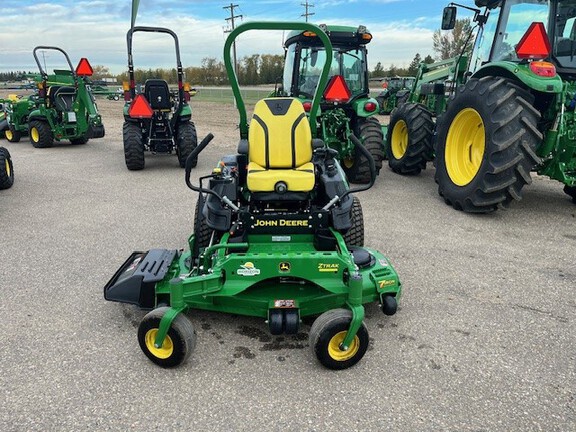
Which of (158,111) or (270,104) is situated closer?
(270,104)

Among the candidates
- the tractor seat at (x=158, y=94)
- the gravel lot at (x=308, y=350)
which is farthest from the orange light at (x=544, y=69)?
the tractor seat at (x=158, y=94)

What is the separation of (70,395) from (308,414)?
3.93 feet

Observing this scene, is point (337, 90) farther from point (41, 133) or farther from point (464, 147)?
point (41, 133)

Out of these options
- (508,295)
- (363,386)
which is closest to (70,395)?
(363,386)

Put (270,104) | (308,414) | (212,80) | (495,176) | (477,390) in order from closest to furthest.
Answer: (308,414) < (477,390) < (270,104) < (495,176) < (212,80)

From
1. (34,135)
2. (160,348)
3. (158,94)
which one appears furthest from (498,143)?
(34,135)

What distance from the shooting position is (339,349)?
103 inches

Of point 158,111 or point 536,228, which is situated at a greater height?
point 158,111

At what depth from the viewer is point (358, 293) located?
2605mm

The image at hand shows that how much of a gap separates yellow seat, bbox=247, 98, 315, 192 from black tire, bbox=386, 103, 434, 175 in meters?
3.81

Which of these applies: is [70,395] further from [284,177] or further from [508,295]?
[508,295]

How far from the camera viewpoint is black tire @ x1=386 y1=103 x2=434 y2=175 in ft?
23.4

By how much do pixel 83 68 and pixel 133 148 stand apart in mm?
3319

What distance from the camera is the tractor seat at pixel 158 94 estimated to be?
27.3 feet
